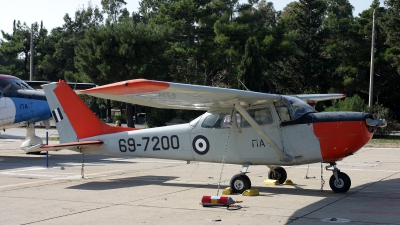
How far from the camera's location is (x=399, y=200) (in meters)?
9.98

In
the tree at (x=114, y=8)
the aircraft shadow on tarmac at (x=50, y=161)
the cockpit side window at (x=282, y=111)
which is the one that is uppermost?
the tree at (x=114, y=8)

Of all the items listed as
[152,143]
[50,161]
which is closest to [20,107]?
[50,161]

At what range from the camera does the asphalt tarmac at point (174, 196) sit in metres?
8.34

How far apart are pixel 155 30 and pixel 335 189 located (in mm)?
33453

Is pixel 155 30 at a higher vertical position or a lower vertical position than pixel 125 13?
lower

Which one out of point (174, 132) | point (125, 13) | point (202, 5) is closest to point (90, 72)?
point (202, 5)

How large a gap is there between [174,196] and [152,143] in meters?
2.04

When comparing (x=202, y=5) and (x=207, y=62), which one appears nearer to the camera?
(x=207, y=62)

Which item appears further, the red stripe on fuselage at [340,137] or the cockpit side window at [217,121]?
the cockpit side window at [217,121]

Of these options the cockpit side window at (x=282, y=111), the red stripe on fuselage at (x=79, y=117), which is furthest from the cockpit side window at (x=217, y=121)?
the red stripe on fuselage at (x=79, y=117)

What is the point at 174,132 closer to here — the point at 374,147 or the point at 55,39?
the point at 374,147

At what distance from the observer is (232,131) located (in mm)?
11594

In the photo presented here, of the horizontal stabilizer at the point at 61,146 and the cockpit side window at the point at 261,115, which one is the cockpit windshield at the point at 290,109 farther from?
the horizontal stabilizer at the point at 61,146

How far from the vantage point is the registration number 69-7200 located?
480 inches
